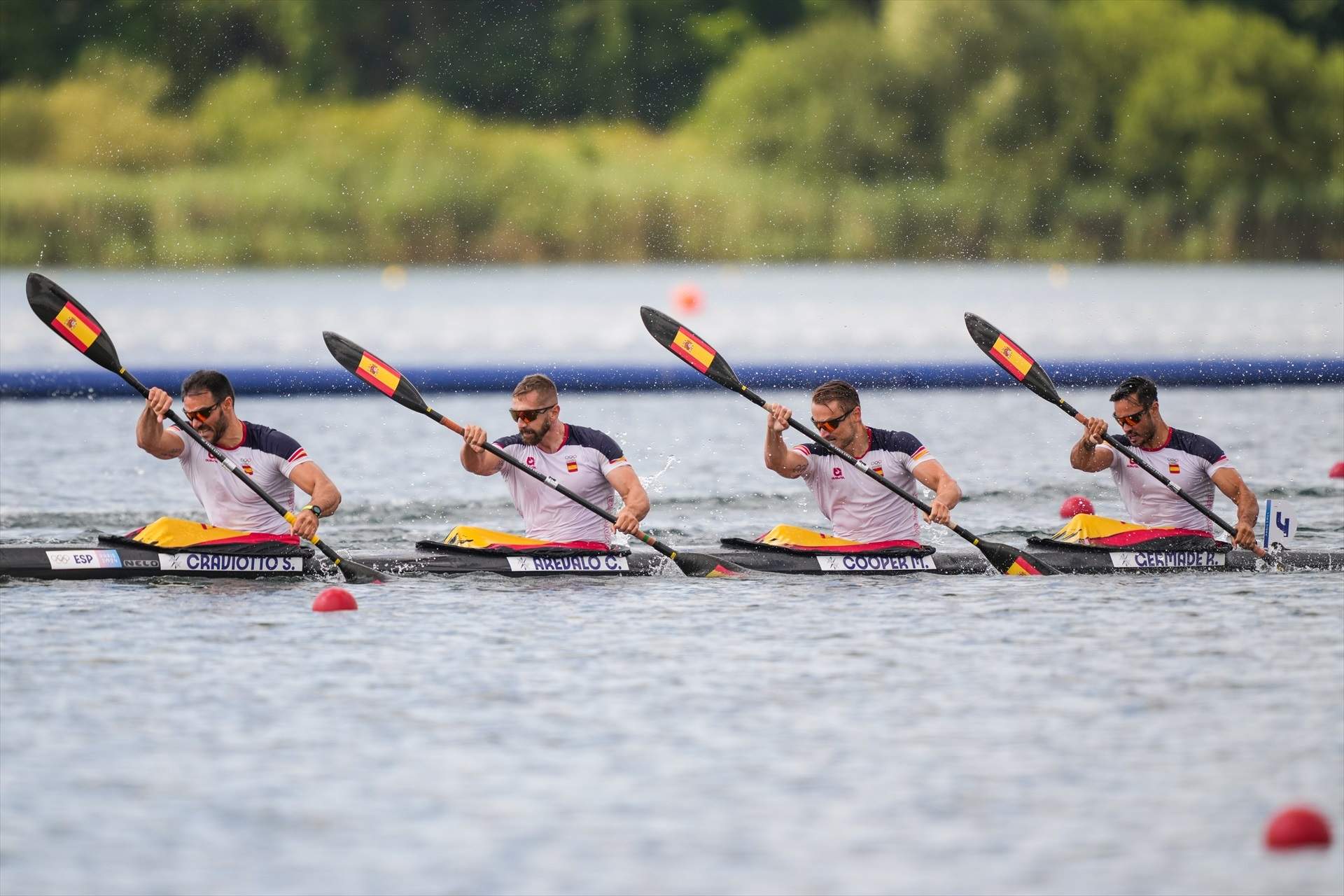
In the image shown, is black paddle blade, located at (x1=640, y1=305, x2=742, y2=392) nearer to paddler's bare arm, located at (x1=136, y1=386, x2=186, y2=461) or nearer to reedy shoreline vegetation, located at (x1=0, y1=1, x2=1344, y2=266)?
paddler's bare arm, located at (x1=136, y1=386, x2=186, y2=461)

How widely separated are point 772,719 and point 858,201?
45.6m

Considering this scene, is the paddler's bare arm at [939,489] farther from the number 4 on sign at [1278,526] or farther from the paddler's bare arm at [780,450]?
the number 4 on sign at [1278,526]

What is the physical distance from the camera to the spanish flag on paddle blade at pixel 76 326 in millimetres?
12203

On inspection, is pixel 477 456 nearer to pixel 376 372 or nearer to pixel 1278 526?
pixel 376 372

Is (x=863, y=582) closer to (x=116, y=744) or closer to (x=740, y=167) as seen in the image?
(x=116, y=744)

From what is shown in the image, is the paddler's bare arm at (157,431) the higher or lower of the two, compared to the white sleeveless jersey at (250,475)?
higher

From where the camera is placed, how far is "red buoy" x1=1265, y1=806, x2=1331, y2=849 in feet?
22.3

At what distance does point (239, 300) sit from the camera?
149 feet

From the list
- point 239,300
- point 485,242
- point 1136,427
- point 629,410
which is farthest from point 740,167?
point 1136,427

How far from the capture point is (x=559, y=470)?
12.0m

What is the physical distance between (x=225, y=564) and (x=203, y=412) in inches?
33.5

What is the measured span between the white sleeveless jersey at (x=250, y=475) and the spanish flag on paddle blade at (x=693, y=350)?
2372mm

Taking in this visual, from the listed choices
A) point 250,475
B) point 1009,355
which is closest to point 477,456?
point 250,475

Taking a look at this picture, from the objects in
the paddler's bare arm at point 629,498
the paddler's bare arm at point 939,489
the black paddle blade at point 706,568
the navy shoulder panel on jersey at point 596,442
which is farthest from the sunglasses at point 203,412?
the paddler's bare arm at point 939,489
